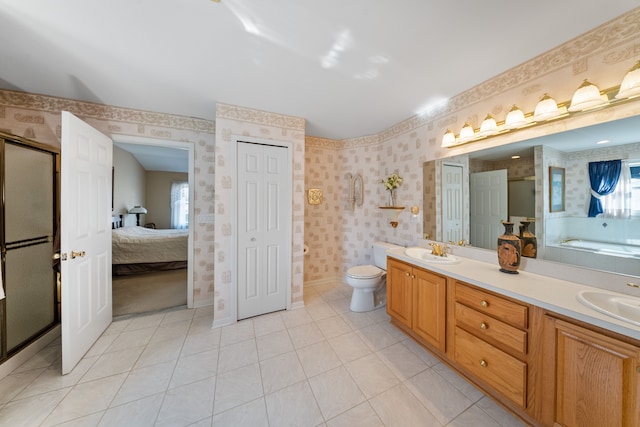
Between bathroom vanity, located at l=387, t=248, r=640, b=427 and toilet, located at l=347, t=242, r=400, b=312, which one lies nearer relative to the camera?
bathroom vanity, located at l=387, t=248, r=640, b=427

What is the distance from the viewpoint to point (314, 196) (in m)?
3.32

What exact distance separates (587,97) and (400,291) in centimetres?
188

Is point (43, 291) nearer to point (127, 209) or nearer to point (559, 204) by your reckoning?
point (127, 209)

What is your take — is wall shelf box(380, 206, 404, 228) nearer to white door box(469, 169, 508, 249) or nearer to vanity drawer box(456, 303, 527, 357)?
white door box(469, 169, 508, 249)

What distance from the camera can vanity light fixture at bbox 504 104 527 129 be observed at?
159 centimetres

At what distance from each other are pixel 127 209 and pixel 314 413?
6222mm

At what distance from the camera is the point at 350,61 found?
1.62 meters

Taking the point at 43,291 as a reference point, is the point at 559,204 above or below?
above

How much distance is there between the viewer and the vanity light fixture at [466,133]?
1927 millimetres

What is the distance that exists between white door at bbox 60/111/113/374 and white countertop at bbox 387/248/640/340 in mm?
2843

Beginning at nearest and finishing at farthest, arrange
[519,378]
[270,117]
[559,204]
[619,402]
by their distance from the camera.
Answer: [619,402] < [519,378] < [559,204] < [270,117]

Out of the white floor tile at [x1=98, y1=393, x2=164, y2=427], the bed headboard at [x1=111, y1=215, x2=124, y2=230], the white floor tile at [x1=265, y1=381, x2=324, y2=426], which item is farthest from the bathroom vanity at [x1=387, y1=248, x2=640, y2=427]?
the bed headboard at [x1=111, y1=215, x2=124, y2=230]

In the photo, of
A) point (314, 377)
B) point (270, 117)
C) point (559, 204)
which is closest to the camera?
point (559, 204)

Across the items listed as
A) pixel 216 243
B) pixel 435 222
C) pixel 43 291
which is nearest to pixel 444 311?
pixel 435 222
